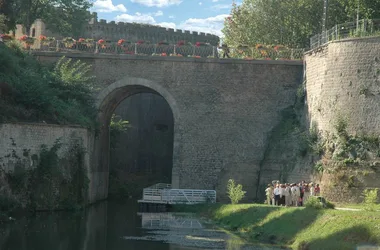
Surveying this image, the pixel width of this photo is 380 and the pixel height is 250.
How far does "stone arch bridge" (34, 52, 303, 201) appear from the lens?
142ft

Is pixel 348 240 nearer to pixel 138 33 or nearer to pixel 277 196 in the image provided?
pixel 277 196

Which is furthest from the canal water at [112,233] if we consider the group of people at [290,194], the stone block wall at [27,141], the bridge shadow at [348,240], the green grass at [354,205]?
the green grass at [354,205]

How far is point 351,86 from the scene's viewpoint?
1455 inches

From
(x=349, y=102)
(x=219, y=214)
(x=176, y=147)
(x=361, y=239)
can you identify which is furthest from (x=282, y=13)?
(x=361, y=239)

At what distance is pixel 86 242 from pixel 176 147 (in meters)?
16.6

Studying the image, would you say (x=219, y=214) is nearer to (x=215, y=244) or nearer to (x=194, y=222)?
(x=194, y=222)

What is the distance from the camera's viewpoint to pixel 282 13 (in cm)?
5422

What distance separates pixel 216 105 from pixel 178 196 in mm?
5988

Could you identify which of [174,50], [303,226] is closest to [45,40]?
[174,50]

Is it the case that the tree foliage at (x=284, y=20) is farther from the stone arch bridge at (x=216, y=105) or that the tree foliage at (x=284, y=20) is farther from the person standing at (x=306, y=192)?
the person standing at (x=306, y=192)

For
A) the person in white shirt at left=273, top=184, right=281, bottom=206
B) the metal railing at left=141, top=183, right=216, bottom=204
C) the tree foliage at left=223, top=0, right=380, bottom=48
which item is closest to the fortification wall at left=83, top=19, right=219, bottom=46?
the tree foliage at left=223, top=0, right=380, bottom=48

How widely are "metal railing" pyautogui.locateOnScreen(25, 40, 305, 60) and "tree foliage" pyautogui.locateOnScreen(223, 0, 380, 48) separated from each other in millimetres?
7045

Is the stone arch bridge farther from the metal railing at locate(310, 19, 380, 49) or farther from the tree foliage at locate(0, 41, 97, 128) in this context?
the metal railing at locate(310, 19, 380, 49)

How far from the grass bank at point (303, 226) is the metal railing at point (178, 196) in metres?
5.73
